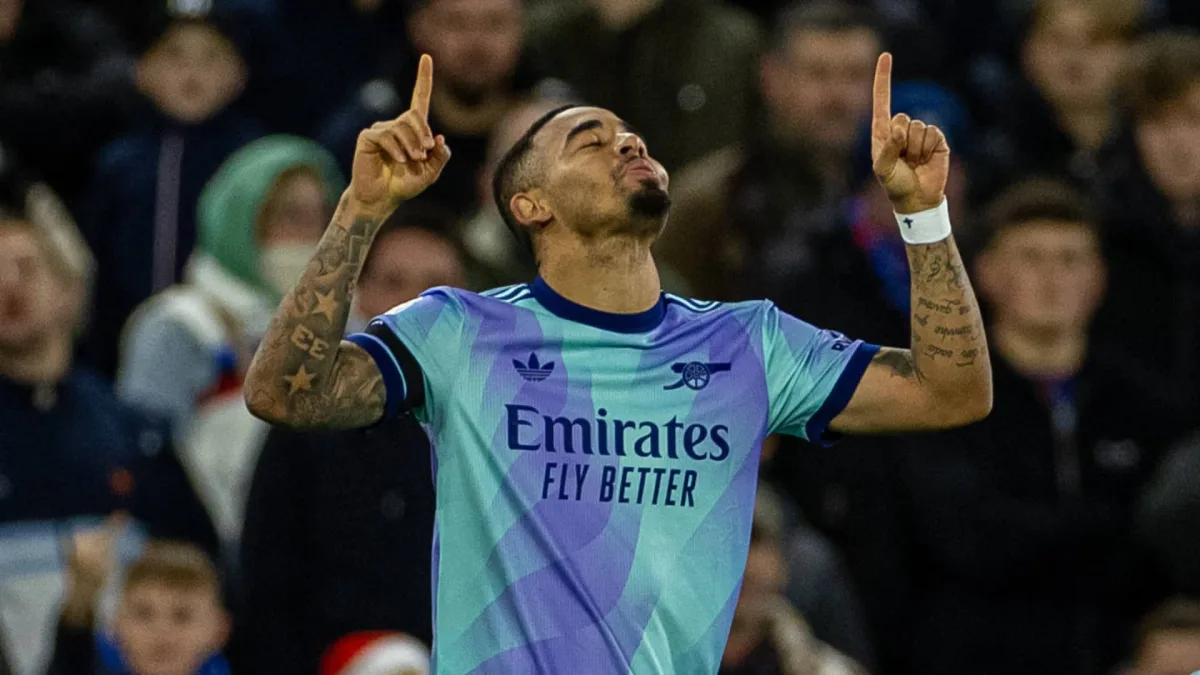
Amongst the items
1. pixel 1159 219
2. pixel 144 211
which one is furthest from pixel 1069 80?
pixel 144 211

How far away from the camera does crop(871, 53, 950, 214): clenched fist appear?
550cm

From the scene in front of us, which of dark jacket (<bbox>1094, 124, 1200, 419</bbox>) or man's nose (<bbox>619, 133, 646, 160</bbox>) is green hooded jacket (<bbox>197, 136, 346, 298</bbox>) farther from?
man's nose (<bbox>619, 133, 646, 160</bbox>)

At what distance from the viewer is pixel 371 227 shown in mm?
5469

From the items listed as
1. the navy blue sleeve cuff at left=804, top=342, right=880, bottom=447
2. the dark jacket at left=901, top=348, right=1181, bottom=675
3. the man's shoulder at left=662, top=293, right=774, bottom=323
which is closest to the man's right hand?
the man's shoulder at left=662, top=293, right=774, bottom=323

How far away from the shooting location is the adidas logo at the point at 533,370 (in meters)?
5.55

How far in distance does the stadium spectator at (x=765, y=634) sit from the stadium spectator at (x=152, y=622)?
166cm

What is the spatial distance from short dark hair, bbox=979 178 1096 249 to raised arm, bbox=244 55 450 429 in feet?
Answer: 12.1

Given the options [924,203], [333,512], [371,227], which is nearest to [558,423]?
[371,227]

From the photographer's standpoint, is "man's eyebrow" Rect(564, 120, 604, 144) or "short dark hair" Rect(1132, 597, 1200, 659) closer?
"man's eyebrow" Rect(564, 120, 604, 144)

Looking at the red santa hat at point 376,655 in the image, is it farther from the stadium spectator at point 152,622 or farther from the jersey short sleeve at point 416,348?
the jersey short sleeve at point 416,348

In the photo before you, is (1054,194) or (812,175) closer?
(1054,194)

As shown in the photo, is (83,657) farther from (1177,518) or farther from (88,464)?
(1177,518)

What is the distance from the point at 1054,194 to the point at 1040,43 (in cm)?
178

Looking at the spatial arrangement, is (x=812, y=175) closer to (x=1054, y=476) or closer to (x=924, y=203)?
(x=1054, y=476)
